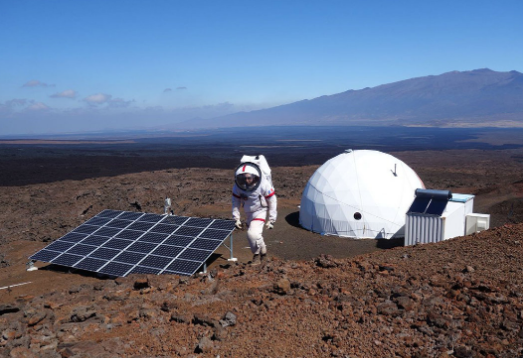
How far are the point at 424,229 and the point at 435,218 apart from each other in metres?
0.67

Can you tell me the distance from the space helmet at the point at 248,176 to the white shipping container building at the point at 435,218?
425 inches

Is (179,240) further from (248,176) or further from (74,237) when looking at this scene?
(248,176)

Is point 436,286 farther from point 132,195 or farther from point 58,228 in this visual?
point 132,195

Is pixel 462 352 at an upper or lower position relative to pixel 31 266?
upper

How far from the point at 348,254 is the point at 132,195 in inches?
815

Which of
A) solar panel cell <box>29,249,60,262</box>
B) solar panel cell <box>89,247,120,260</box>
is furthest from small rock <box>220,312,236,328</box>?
solar panel cell <box>29,249,60,262</box>

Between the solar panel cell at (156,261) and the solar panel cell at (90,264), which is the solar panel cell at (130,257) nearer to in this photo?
the solar panel cell at (156,261)

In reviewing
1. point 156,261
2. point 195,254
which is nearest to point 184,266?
point 195,254

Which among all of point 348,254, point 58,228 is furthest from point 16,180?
point 348,254

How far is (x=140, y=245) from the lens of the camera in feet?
44.5

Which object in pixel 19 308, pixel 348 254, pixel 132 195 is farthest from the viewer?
pixel 132 195

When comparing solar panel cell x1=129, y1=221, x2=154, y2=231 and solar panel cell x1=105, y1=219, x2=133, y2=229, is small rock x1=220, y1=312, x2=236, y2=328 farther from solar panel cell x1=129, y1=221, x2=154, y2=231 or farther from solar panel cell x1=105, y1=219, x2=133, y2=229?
solar panel cell x1=105, y1=219, x2=133, y2=229

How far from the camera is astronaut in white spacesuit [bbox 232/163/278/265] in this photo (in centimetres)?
885

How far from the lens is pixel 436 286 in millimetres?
6980
